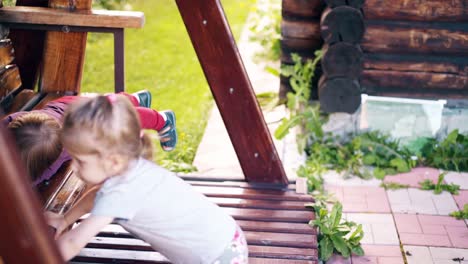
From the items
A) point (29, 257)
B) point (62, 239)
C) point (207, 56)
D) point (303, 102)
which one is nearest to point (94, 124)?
point (62, 239)

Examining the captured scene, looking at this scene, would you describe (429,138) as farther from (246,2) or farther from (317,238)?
(246,2)

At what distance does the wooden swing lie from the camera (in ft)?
9.61

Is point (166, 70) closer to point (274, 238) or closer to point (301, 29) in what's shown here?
point (301, 29)

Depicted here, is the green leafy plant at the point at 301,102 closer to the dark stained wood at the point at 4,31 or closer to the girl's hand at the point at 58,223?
the dark stained wood at the point at 4,31

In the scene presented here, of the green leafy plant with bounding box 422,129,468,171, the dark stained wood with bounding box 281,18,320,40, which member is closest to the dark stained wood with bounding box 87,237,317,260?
the green leafy plant with bounding box 422,129,468,171

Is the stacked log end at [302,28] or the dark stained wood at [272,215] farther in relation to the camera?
the stacked log end at [302,28]

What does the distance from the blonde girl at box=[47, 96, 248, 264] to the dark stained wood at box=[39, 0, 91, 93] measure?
128 centimetres

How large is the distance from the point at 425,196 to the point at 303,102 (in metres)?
1.12

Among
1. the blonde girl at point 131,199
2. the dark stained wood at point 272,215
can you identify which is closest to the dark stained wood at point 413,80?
the dark stained wood at point 272,215

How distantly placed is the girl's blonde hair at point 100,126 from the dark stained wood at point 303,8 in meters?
2.73

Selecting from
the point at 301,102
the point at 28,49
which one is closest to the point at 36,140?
the point at 28,49

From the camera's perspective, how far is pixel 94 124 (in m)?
2.01

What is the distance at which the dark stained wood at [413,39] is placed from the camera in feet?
14.1

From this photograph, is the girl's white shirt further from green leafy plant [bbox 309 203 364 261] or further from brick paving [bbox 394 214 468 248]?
brick paving [bbox 394 214 468 248]
